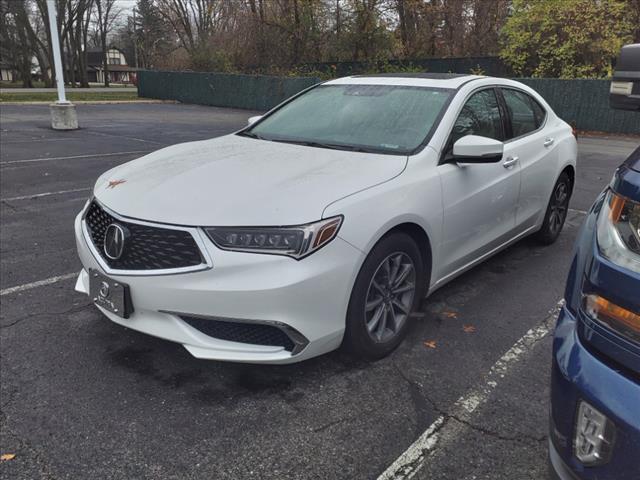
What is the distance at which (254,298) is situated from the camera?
101 inches

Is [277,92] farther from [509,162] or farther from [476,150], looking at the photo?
[476,150]

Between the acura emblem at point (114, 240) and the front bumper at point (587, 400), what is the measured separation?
6.69ft

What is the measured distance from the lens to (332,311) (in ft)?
9.00

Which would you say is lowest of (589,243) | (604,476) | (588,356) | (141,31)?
(604,476)

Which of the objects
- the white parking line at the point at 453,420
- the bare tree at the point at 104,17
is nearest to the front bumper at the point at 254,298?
the white parking line at the point at 453,420

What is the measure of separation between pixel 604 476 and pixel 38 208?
21.2ft

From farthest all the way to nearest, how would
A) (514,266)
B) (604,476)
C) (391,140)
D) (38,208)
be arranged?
1. (38,208)
2. (514,266)
3. (391,140)
4. (604,476)

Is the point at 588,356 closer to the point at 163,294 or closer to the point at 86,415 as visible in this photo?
the point at 163,294

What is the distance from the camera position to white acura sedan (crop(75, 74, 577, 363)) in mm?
2617

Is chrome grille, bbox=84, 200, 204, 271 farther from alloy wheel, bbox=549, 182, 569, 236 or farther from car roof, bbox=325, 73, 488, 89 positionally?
alloy wheel, bbox=549, 182, 569, 236

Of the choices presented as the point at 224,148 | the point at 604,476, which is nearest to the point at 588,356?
the point at 604,476

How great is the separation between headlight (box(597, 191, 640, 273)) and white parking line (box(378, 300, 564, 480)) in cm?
123

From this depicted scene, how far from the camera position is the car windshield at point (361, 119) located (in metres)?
3.61

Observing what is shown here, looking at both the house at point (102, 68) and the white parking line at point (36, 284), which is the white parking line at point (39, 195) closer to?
the white parking line at point (36, 284)
